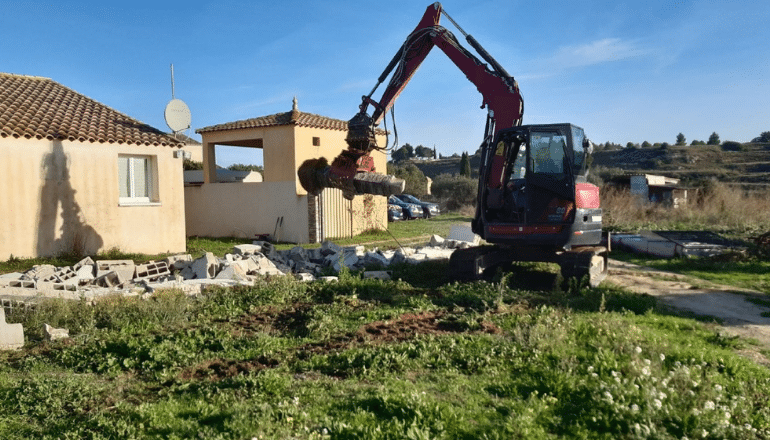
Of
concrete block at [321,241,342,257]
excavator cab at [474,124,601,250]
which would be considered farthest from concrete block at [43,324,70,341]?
concrete block at [321,241,342,257]

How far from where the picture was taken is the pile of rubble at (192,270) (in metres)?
9.61

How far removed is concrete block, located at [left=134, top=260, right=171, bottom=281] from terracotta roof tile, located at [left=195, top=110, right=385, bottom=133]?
8549 millimetres

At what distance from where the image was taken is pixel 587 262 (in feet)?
31.8

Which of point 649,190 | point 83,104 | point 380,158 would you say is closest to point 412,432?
point 83,104

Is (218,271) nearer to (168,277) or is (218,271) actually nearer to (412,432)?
(168,277)

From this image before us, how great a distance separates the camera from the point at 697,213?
25078mm

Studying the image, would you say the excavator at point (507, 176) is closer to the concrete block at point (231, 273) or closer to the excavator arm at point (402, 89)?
the excavator arm at point (402, 89)

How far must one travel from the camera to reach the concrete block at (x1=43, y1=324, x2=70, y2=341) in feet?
23.0

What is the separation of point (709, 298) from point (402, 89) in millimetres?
7492

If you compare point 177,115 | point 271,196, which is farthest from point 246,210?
point 177,115

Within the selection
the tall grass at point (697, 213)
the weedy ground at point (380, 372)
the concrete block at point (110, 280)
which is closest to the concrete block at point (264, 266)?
the concrete block at point (110, 280)

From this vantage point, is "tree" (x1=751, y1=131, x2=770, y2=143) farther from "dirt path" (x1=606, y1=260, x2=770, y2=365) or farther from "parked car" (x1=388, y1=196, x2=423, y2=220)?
"dirt path" (x1=606, y1=260, x2=770, y2=365)

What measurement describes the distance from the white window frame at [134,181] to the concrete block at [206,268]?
549 cm

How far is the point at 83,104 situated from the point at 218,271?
990 cm
